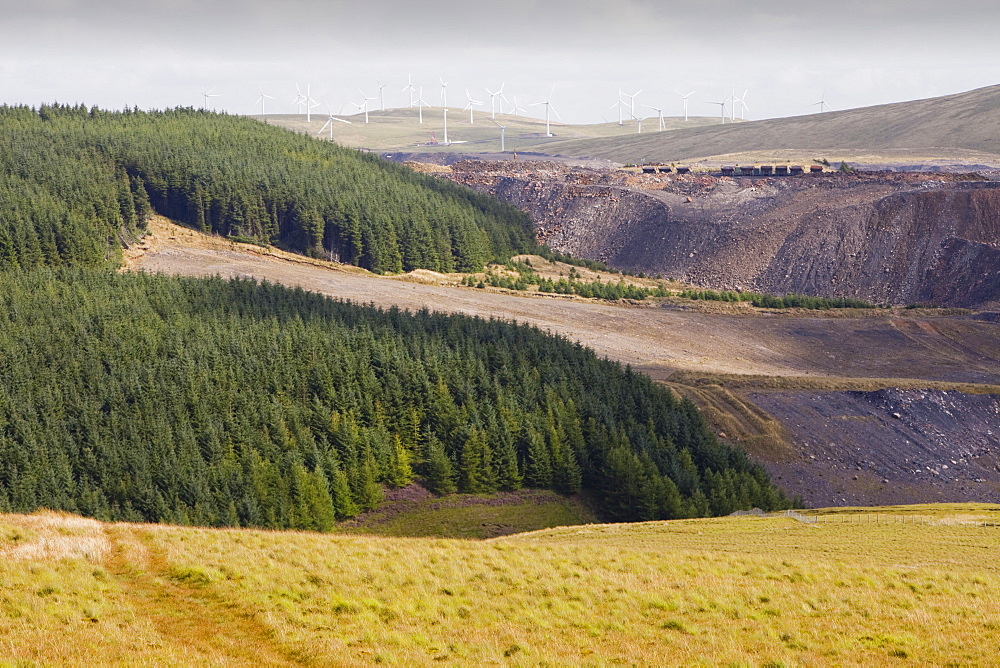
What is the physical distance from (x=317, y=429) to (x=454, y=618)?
43361mm

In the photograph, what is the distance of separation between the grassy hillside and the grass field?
92620mm

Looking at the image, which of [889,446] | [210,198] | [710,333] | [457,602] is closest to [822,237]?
[710,333]

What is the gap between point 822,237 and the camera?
165375 mm

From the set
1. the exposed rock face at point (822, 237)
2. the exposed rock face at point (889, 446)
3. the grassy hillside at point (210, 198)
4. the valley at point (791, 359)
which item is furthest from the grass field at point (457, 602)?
the exposed rock face at point (822, 237)

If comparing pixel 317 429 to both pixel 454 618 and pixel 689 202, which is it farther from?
pixel 689 202

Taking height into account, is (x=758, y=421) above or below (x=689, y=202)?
below

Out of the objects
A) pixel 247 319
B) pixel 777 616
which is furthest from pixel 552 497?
pixel 777 616

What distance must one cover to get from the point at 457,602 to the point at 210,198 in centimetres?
13124

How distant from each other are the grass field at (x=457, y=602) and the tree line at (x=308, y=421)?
22.4 metres

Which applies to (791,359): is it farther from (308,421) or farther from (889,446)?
(308,421)

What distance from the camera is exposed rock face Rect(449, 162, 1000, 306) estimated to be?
150125 mm

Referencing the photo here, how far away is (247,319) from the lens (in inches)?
3617

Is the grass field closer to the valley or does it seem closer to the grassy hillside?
the valley

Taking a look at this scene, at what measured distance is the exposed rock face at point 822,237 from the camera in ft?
493
